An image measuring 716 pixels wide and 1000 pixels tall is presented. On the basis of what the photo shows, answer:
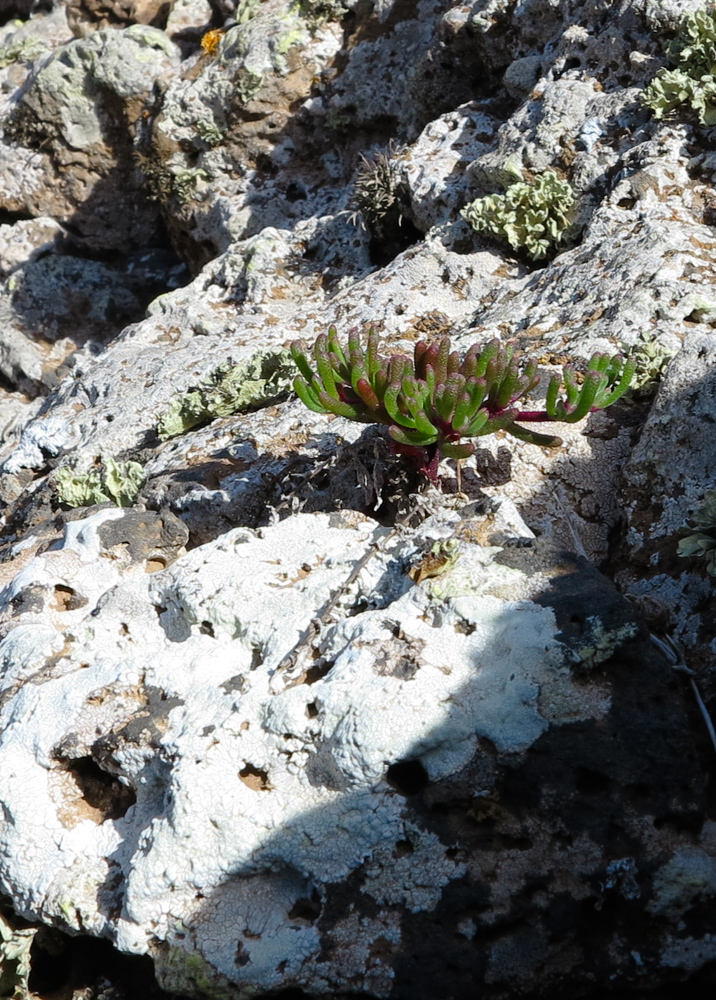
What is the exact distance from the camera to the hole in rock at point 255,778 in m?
2.67

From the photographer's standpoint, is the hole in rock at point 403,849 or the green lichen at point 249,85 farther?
the green lichen at point 249,85

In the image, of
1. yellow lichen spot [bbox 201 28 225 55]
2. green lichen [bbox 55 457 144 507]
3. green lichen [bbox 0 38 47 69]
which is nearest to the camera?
green lichen [bbox 55 457 144 507]

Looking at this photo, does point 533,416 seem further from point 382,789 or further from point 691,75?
point 691,75

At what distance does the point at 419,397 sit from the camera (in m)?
3.27

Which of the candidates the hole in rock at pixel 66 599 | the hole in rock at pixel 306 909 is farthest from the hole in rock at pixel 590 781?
the hole in rock at pixel 66 599

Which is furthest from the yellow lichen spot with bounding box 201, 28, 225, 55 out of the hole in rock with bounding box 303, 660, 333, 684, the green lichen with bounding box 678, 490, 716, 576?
the hole in rock with bounding box 303, 660, 333, 684

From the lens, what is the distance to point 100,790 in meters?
2.98

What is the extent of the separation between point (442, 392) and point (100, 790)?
6.04 ft

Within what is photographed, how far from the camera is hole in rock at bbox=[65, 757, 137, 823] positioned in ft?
9.63

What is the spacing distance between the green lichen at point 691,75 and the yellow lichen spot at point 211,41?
232 inches

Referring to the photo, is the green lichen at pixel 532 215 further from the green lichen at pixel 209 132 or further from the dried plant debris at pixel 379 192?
the green lichen at pixel 209 132

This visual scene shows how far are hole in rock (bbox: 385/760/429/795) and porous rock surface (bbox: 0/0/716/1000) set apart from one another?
1 cm

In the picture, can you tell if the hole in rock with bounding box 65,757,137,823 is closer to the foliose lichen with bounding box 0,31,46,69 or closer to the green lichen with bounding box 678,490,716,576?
the green lichen with bounding box 678,490,716,576

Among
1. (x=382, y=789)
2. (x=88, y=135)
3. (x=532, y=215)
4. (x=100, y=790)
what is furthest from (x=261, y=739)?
(x=88, y=135)
